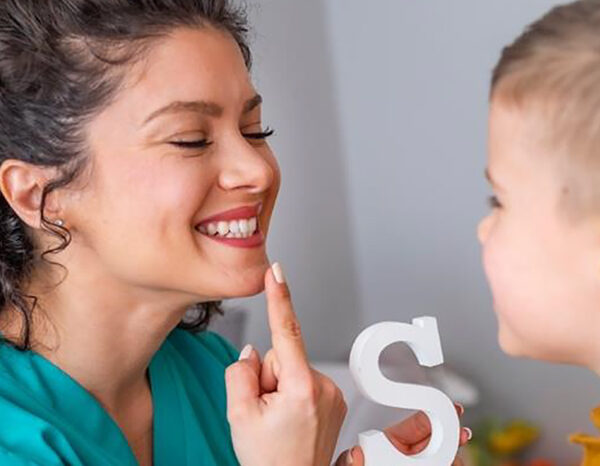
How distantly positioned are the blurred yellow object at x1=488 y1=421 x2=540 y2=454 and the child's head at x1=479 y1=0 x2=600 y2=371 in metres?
1.79

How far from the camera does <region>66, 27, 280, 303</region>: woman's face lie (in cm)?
125

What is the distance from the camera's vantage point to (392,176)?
296 cm

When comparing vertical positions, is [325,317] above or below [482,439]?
above

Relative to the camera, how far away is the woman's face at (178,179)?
4.09 ft

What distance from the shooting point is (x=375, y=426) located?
87.7 inches

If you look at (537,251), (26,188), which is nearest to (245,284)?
(26,188)

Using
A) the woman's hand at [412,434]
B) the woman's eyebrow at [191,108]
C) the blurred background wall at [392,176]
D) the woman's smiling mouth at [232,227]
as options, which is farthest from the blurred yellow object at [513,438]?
the woman's eyebrow at [191,108]

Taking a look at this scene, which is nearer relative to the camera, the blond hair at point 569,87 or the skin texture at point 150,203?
the blond hair at point 569,87

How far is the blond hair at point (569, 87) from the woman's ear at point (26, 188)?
62 centimetres

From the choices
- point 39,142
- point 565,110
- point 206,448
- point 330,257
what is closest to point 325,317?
point 330,257

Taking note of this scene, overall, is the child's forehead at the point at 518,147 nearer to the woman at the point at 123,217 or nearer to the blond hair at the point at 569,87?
the blond hair at the point at 569,87

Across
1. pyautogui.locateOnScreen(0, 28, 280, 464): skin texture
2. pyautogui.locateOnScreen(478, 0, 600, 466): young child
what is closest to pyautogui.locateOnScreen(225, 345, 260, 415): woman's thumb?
pyautogui.locateOnScreen(0, 28, 280, 464): skin texture

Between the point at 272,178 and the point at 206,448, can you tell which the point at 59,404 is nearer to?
the point at 206,448

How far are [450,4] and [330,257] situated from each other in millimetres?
789
